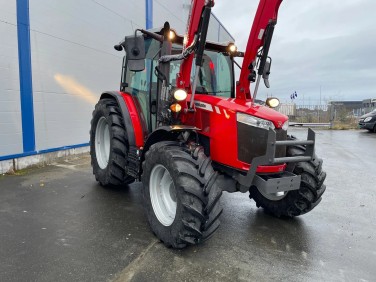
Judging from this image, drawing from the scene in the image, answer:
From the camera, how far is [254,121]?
313 cm

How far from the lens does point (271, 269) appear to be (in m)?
2.91

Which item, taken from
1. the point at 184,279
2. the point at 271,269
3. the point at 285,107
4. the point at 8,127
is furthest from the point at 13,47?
the point at 285,107

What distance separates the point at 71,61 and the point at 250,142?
558 cm

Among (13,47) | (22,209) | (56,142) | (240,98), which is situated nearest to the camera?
(240,98)

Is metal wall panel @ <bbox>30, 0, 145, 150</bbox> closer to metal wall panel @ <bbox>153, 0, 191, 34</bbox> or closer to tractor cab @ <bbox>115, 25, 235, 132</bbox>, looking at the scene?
metal wall panel @ <bbox>153, 0, 191, 34</bbox>

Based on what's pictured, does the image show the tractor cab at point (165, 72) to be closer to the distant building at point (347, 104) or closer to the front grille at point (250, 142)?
the front grille at point (250, 142)

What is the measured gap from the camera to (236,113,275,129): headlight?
123 inches

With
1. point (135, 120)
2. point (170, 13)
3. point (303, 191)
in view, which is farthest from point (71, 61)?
point (170, 13)

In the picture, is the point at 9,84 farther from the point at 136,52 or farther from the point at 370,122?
the point at 370,122

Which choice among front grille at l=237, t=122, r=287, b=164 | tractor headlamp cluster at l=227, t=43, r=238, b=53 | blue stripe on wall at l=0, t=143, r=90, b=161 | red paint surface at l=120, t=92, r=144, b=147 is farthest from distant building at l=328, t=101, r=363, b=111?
front grille at l=237, t=122, r=287, b=164

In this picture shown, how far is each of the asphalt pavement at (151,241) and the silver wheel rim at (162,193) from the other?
1.10ft

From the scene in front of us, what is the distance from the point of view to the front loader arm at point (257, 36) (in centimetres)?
329

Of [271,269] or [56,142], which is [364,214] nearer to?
[271,269]

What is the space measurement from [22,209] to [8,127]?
233 centimetres
